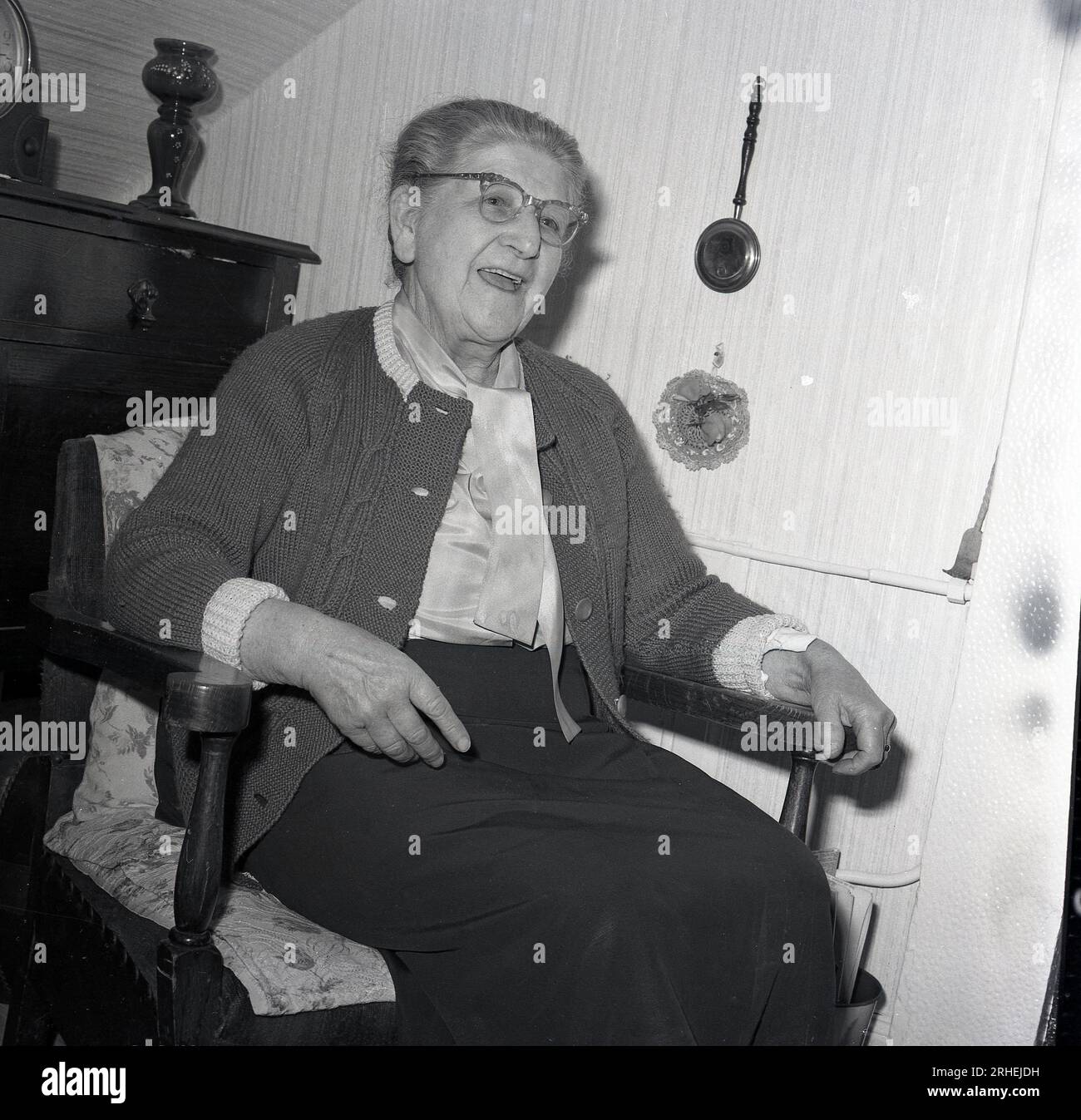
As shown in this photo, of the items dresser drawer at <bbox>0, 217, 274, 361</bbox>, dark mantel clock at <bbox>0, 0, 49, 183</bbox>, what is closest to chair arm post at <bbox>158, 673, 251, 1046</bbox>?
dresser drawer at <bbox>0, 217, 274, 361</bbox>

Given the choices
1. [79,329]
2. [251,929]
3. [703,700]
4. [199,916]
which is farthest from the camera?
[79,329]

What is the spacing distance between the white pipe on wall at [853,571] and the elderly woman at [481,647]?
0.98 ft

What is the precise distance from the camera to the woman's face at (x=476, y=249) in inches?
60.2

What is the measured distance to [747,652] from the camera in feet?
5.07

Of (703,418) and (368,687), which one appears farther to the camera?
(703,418)

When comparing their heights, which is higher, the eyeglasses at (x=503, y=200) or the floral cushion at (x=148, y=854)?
the eyeglasses at (x=503, y=200)

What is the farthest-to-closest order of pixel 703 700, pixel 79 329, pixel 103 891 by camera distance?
pixel 79 329 → pixel 703 700 → pixel 103 891

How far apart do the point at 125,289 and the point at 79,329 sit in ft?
0.41

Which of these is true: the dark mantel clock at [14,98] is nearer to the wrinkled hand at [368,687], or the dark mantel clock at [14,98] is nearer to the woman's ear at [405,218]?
the woman's ear at [405,218]

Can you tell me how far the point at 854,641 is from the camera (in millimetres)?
1902

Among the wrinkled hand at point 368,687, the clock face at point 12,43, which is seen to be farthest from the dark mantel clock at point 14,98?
the wrinkled hand at point 368,687

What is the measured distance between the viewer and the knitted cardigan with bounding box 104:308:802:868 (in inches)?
52.1

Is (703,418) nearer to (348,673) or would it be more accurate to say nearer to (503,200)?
(503,200)

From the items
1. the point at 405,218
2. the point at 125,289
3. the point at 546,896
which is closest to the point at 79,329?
the point at 125,289
